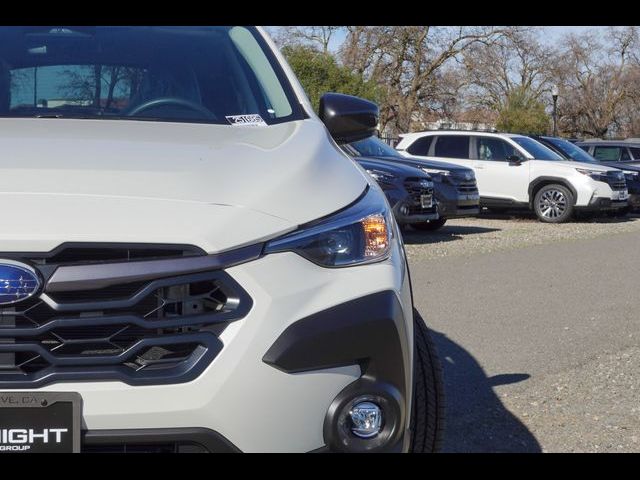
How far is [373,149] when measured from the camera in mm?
14789

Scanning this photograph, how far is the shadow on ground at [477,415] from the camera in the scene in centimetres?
426

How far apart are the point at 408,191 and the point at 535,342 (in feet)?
21.8

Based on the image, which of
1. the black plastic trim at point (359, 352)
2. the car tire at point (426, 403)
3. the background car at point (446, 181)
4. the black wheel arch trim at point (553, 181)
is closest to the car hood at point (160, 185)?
the black plastic trim at point (359, 352)

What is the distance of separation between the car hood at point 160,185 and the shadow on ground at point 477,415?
1795mm

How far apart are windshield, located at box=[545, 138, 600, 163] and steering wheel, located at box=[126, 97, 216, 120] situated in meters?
17.1

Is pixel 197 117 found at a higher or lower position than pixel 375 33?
lower

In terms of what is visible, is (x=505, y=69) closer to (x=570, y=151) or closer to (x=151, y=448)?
(x=570, y=151)

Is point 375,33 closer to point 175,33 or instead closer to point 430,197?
point 430,197

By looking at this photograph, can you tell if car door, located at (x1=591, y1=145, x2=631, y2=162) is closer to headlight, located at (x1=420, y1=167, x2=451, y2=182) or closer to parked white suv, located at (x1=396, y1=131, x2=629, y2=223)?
parked white suv, located at (x1=396, y1=131, x2=629, y2=223)

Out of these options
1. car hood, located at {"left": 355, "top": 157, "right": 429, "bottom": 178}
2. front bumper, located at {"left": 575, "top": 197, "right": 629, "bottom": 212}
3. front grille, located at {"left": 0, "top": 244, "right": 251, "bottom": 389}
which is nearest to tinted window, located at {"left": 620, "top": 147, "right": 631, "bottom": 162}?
front bumper, located at {"left": 575, "top": 197, "right": 629, "bottom": 212}

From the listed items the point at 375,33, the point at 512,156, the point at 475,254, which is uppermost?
the point at 375,33

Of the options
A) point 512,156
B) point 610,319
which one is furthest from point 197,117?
point 512,156

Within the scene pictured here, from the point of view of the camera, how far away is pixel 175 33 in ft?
13.2
